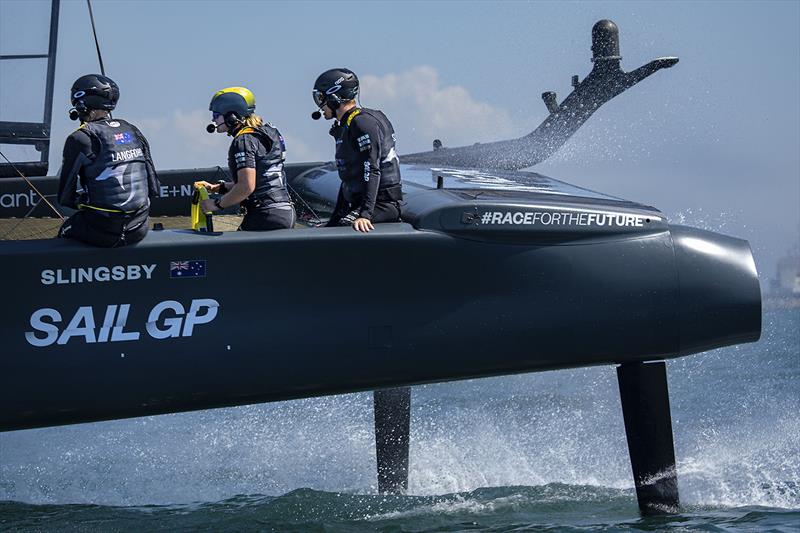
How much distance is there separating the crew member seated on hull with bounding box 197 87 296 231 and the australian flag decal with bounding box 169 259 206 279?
37 centimetres

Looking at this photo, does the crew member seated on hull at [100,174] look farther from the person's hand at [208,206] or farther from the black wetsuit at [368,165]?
the black wetsuit at [368,165]

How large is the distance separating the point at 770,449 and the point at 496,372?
3.70 meters

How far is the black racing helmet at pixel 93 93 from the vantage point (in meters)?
4.75

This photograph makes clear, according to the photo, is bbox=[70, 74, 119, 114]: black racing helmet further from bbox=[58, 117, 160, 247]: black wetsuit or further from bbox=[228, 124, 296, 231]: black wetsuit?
bbox=[228, 124, 296, 231]: black wetsuit

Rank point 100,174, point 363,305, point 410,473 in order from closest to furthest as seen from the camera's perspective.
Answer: point 100,174, point 363,305, point 410,473

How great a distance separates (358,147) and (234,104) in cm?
64

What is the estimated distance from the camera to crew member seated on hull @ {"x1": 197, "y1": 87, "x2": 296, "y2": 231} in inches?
200

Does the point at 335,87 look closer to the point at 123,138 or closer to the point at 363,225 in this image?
the point at 363,225

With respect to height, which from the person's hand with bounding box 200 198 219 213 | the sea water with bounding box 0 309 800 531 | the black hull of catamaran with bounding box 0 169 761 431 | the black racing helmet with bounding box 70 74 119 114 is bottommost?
the sea water with bounding box 0 309 800 531

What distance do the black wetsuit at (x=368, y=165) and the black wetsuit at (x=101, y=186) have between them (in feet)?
3.55

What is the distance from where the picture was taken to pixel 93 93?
4.75 meters

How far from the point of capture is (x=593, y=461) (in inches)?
322

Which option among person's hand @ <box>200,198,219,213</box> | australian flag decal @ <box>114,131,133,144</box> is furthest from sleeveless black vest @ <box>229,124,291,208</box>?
australian flag decal @ <box>114,131,133,144</box>

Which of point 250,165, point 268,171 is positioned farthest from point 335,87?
point 250,165
